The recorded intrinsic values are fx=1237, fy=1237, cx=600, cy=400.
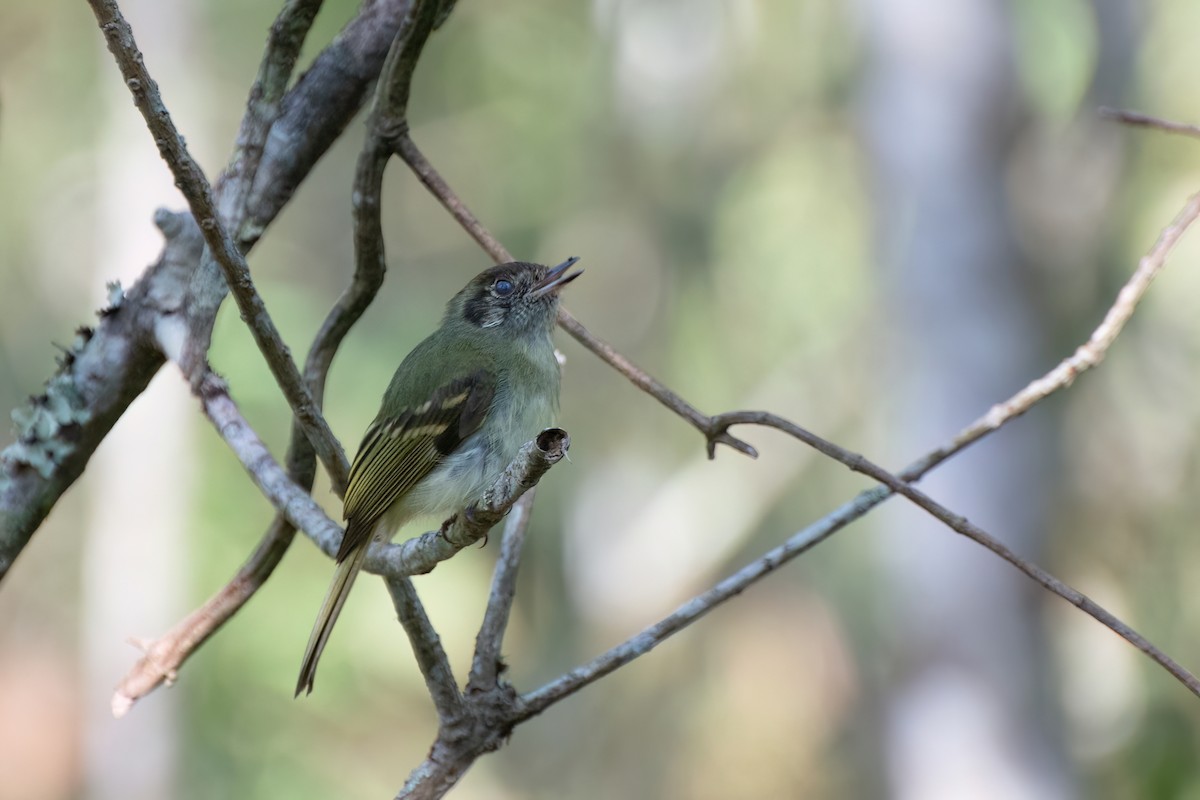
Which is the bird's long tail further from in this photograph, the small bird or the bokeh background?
the bokeh background

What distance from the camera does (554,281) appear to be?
12.4ft

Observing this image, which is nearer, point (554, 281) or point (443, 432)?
point (443, 432)

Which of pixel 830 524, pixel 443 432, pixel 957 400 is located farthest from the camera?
pixel 957 400

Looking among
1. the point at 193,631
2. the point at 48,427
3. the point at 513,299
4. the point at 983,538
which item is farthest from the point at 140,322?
the point at 983,538

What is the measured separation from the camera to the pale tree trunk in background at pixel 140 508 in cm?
1266

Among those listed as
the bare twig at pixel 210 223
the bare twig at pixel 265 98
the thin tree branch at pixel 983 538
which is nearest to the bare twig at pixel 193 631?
the bare twig at pixel 210 223

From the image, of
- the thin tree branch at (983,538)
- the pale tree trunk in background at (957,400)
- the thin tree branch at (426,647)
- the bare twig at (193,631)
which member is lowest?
the pale tree trunk in background at (957,400)

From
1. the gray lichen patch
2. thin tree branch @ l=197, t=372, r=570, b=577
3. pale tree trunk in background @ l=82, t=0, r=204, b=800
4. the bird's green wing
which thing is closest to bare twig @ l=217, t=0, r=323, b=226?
thin tree branch @ l=197, t=372, r=570, b=577

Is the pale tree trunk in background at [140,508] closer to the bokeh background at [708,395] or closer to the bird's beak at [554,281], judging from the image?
the bokeh background at [708,395]

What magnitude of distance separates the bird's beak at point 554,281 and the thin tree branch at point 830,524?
130 centimetres

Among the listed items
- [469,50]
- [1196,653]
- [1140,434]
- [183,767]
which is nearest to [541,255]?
[469,50]

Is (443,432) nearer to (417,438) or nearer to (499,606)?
(417,438)

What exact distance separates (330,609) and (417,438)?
0.54m

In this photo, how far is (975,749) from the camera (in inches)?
258
